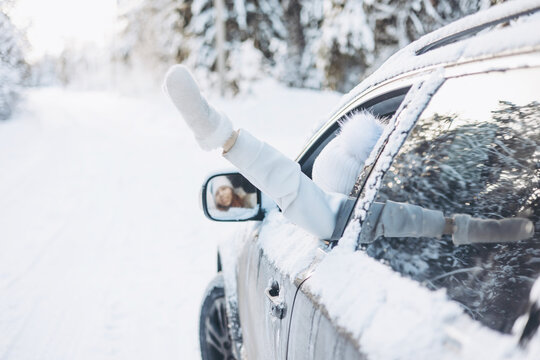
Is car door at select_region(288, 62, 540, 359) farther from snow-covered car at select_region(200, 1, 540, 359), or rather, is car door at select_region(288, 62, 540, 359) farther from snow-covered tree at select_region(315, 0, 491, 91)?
snow-covered tree at select_region(315, 0, 491, 91)

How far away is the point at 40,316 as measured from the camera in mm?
3477

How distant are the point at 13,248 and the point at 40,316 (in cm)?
182

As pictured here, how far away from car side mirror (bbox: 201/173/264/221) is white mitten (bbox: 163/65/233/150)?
713 mm

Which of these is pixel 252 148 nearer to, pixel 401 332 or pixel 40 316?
pixel 401 332

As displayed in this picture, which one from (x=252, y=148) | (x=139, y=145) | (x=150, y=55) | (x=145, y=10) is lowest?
(x=252, y=148)

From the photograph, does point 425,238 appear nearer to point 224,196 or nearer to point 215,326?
point 224,196

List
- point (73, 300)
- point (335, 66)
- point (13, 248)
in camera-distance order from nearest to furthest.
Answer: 1. point (73, 300)
2. point (13, 248)
3. point (335, 66)

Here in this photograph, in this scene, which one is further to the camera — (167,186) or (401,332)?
(167,186)

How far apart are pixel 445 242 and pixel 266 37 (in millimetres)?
16828

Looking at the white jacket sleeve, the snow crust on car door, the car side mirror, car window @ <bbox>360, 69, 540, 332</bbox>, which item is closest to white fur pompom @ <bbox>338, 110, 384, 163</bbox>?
car window @ <bbox>360, 69, 540, 332</bbox>

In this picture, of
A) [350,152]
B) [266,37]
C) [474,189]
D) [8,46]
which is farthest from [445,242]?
[266,37]

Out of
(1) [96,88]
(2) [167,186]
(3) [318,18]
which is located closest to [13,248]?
(2) [167,186]

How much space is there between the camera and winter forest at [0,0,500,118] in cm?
793

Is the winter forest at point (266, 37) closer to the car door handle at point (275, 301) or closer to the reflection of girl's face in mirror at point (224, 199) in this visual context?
the reflection of girl's face in mirror at point (224, 199)
